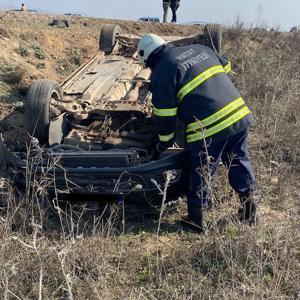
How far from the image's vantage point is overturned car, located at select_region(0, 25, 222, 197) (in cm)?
399

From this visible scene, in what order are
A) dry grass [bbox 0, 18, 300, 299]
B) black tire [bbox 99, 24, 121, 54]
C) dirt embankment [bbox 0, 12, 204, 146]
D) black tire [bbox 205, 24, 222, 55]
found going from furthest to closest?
black tire [bbox 205, 24, 222, 55] → black tire [bbox 99, 24, 121, 54] → dirt embankment [bbox 0, 12, 204, 146] → dry grass [bbox 0, 18, 300, 299]

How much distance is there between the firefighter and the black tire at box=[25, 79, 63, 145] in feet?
4.10

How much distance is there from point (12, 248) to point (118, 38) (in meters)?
5.15

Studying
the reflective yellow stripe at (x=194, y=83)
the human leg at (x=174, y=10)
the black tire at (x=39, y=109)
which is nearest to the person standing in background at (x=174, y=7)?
the human leg at (x=174, y=10)

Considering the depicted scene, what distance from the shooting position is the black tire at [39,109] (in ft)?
15.9

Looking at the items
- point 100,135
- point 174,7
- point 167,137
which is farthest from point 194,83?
point 174,7

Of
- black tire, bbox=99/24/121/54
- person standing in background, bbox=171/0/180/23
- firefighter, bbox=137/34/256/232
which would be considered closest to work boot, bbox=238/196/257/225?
firefighter, bbox=137/34/256/232

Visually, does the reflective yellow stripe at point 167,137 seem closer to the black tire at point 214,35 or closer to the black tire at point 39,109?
the black tire at point 39,109

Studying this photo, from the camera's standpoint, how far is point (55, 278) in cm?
316

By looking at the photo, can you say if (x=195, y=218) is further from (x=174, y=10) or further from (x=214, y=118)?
(x=174, y=10)

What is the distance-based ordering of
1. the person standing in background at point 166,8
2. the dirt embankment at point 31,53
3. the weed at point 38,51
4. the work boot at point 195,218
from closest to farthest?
the work boot at point 195,218, the dirt embankment at point 31,53, the weed at point 38,51, the person standing in background at point 166,8

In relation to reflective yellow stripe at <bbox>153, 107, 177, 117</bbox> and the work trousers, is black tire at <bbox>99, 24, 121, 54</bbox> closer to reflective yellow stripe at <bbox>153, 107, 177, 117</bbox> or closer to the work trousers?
reflective yellow stripe at <bbox>153, 107, 177, 117</bbox>

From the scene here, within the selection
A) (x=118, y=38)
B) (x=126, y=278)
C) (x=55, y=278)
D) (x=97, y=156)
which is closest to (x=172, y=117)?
(x=97, y=156)

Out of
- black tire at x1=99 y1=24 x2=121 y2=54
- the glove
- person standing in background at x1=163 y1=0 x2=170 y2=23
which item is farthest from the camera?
A: person standing in background at x1=163 y1=0 x2=170 y2=23
